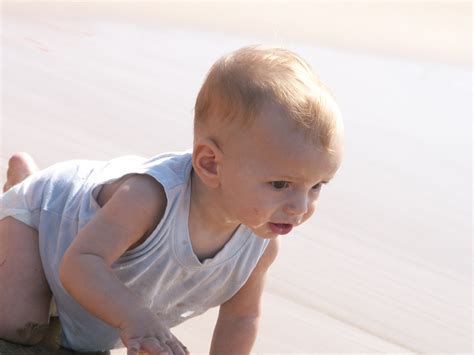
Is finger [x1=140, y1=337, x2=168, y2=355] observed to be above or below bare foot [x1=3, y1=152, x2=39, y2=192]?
above

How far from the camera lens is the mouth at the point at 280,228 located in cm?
193

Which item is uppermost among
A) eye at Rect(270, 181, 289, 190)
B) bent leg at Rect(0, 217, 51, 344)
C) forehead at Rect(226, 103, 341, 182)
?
forehead at Rect(226, 103, 341, 182)

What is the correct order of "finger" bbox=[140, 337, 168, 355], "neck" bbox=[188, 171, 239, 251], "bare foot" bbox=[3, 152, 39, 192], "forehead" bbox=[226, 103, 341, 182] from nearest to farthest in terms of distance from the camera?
1. "finger" bbox=[140, 337, 168, 355]
2. "forehead" bbox=[226, 103, 341, 182]
3. "neck" bbox=[188, 171, 239, 251]
4. "bare foot" bbox=[3, 152, 39, 192]

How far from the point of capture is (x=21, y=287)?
7.06 ft

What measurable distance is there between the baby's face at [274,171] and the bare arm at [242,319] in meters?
0.28

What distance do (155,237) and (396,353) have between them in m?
0.82

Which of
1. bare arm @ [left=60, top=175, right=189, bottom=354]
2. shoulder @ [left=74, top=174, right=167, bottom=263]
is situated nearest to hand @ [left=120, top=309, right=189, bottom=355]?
bare arm @ [left=60, top=175, right=189, bottom=354]

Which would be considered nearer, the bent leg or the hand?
the hand

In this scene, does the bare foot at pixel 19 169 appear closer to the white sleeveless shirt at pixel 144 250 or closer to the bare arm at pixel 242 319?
the white sleeveless shirt at pixel 144 250

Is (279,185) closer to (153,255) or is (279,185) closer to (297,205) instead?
(297,205)

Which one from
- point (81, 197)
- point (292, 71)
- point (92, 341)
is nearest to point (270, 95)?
point (292, 71)

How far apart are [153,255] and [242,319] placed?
0.98ft

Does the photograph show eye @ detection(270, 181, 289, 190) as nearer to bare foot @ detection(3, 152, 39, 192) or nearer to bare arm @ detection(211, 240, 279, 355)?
bare arm @ detection(211, 240, 279, 355)

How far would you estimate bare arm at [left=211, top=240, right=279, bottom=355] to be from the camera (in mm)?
2215
